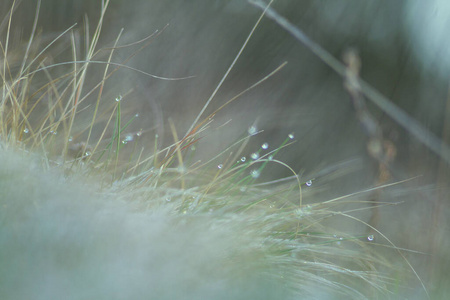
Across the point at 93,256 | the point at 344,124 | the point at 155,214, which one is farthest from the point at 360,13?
the point at 93,256

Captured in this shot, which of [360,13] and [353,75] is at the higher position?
[360,13]

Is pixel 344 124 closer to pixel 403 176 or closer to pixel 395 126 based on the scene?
pixel 395 126

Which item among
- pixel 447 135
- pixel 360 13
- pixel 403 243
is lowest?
pixel 403 243

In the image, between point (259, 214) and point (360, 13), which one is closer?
point (259, 214)

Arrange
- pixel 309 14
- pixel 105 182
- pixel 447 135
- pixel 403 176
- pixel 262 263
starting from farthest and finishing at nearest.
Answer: pixel 309 14 → pixel 447 135 → pixel 403 176 → pixel 105 182 → pixel 262 263

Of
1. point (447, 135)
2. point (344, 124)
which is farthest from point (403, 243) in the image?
point (344, 124)

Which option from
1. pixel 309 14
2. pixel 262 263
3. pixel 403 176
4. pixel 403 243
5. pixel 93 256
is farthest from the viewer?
pixel 309 14

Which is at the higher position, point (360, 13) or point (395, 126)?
point (360, 13)

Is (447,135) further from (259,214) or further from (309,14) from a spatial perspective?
(259,214)

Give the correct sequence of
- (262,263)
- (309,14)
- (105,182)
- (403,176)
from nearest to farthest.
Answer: (262,263), (105,182), (403,176), (309,14)
